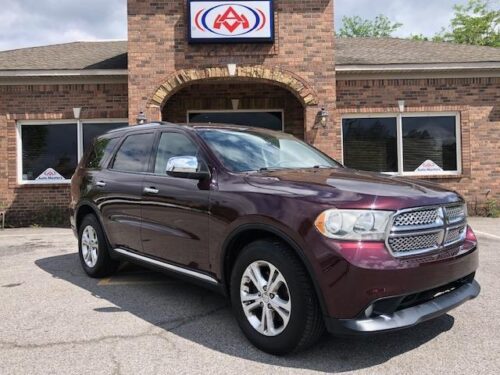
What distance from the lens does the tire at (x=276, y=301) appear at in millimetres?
3092

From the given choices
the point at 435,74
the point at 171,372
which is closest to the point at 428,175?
the point at 435,74

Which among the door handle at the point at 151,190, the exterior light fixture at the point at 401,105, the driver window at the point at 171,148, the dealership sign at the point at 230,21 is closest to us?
the driver window at the point at 171,148

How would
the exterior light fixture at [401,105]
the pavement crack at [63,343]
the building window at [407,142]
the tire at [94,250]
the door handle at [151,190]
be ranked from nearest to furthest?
the pavement crack at [63,343] → the door handle at [151,190] → the tire at [94,250] → the exterior light fixture at [401,105] → the building window at [407,142]

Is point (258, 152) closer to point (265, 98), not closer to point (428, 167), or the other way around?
point (265, 98)

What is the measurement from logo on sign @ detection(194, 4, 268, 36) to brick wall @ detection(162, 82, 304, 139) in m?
1.75

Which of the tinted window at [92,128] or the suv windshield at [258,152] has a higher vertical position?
the tinted window at [92,128]

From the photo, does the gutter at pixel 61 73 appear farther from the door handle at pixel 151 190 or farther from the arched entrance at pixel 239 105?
the door handle at pixel 151 190

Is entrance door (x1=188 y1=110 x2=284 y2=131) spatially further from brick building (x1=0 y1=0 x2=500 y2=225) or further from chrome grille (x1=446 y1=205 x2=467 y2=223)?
chrome grille (x1=446 y1=205 x2=467 y2=223)

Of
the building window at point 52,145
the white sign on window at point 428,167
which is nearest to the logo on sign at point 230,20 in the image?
the building window at point 52,145

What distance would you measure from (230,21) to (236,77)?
122 centimetres

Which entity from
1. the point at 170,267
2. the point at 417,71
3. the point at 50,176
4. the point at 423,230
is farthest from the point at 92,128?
the point at 423,230

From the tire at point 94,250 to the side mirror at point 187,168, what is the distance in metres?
1.99

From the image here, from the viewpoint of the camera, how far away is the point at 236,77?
10.7 metres

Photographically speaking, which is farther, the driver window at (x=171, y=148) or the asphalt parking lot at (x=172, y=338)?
the driver window at (x=171, y=148)
